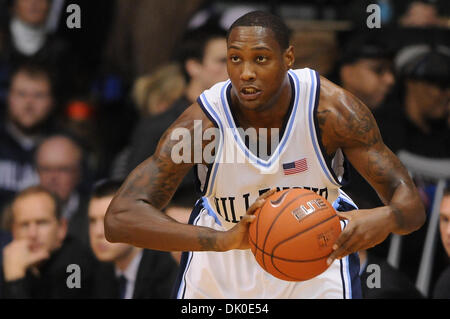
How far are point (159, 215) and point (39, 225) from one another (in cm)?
225

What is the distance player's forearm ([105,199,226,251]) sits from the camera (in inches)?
150

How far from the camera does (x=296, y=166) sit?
4.15m

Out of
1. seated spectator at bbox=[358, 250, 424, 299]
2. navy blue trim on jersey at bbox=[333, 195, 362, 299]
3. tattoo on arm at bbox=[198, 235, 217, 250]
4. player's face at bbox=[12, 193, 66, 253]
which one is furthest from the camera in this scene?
player's face at bbox=[12, 193, 66, 253]

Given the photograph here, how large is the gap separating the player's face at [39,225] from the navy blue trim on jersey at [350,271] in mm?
2288

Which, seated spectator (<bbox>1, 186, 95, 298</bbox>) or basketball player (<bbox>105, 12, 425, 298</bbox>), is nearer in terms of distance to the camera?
basketball player (<bbox>105, 12, 425, 298</bbox>)

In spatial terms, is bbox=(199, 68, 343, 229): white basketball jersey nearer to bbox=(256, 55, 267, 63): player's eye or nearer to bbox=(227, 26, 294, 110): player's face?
bbox=(227, 26, 294, 110): player's face

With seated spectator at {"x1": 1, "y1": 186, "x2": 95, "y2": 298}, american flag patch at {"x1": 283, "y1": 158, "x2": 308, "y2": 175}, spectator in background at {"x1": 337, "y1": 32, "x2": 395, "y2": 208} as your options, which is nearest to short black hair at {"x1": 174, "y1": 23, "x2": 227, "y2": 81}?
spectator in background at {"x1": 337, "y1": 32, "x2": 395, "y2": 208}

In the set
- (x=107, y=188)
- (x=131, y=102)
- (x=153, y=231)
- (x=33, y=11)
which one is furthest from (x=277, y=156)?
(x=33, y=11)

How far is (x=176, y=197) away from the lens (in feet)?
18.7

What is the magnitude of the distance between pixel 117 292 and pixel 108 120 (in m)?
2.13

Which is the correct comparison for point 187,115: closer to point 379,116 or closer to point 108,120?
point 379,116

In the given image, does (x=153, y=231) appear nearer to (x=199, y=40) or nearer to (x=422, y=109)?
(x=199, y=40)

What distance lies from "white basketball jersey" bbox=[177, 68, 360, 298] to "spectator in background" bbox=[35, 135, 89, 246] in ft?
7.54

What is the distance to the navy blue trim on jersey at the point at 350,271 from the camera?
4281 mm
